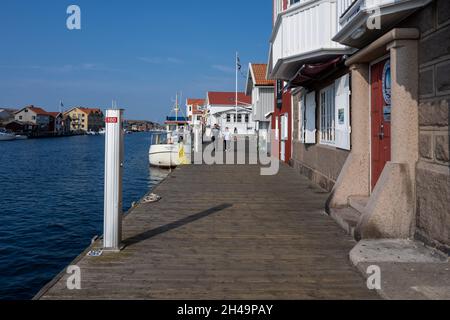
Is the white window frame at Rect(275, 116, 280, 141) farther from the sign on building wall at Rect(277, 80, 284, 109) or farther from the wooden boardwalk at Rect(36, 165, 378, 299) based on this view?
the wooden boardwalk at Rect(36, 165, 378, 299)

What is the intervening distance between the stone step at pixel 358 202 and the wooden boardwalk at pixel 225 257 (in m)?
0.51

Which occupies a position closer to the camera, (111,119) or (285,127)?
(111,119)

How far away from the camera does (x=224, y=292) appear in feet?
13.7

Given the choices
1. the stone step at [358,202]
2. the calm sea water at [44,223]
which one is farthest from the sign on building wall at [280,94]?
the stone step at [358,202]

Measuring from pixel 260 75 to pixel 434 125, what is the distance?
2856 centimetres

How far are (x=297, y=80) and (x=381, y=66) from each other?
14.1 feet

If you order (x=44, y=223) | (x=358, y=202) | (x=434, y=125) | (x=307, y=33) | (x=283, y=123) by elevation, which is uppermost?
(x=307, y=33)

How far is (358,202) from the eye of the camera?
741 cm

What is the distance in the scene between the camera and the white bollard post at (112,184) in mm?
Result: 5566

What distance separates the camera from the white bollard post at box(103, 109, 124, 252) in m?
5.57

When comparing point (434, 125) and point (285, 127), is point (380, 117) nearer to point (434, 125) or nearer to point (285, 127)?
point (434, 125)

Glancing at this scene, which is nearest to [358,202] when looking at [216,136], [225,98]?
[216,136]

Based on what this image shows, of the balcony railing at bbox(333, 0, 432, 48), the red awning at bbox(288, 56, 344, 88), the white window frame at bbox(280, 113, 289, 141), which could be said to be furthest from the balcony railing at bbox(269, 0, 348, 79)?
the white window frame at bbox(280, 113, 289, 141)
